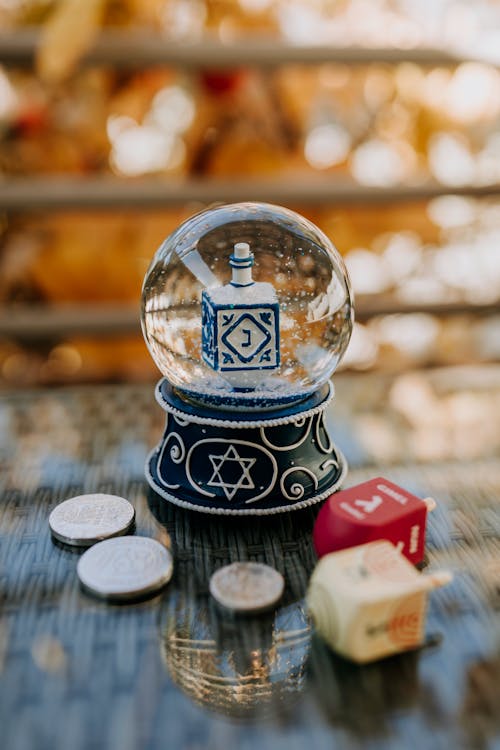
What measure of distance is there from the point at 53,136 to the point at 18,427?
3.77 feet

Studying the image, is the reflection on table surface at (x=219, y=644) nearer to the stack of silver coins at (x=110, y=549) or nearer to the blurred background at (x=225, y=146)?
the stack of silver coins at (x=110, y=549)

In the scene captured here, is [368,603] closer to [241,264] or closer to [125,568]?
[125,568]

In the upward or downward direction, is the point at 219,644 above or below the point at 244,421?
below

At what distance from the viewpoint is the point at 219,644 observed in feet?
2.24

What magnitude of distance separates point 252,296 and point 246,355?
0.06 meters

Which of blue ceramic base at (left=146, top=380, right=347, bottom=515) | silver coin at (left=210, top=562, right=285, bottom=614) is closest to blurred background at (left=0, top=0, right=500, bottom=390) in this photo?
blue ceramic base at (left=146, top=380, right=347, bottom=515)

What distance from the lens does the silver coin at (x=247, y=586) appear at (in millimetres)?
715

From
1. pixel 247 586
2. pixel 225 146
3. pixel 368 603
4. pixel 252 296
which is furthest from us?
pixel 225 146

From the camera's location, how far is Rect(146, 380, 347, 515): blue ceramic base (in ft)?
2.71

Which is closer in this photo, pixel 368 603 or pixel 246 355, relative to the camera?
pixel 368 603

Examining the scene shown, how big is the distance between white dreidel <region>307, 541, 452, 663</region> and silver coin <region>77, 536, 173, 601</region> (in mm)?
148

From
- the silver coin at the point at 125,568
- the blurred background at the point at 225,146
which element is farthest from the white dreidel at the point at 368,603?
the blurred background at the point at 225,146

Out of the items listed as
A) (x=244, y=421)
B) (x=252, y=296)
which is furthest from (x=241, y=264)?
(x=244, y=421)

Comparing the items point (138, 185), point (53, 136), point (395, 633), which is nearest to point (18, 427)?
point (395, 633)
